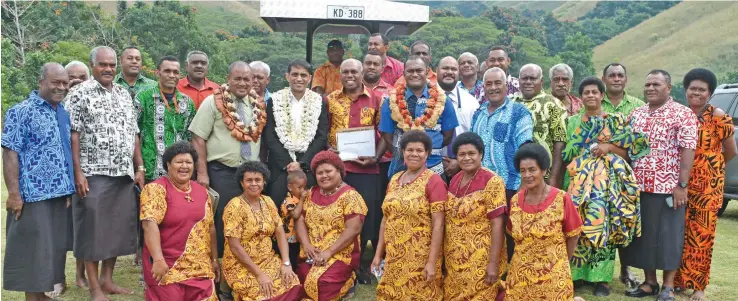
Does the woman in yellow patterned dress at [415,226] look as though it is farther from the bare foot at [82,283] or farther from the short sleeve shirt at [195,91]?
the bare foot at [82,283]

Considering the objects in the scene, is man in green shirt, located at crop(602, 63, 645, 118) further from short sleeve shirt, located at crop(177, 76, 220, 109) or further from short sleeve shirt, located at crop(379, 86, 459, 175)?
short sleeve shirt, located at crop(177, 76, 220, 109)

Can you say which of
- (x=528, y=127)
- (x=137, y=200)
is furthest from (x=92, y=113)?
(x=528, y=127)

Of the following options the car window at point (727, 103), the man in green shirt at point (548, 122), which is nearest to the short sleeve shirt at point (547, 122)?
the man in green shirt at point (548, 122)

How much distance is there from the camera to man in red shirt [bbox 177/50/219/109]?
677 cm

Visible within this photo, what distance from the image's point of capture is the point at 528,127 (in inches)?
227

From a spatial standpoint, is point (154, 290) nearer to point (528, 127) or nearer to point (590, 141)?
point (528, 127)

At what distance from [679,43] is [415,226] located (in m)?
52.2

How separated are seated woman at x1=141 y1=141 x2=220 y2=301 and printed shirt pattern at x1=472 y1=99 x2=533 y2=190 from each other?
7.97ft

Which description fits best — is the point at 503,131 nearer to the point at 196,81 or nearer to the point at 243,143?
the point at 243,143

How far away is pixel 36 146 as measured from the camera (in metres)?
5.30

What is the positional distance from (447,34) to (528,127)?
1690 inches

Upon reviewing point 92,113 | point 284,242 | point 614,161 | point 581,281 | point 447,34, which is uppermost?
point 447,34

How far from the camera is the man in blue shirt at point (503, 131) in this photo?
579cm

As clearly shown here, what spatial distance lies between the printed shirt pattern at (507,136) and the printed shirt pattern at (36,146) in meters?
3.46
